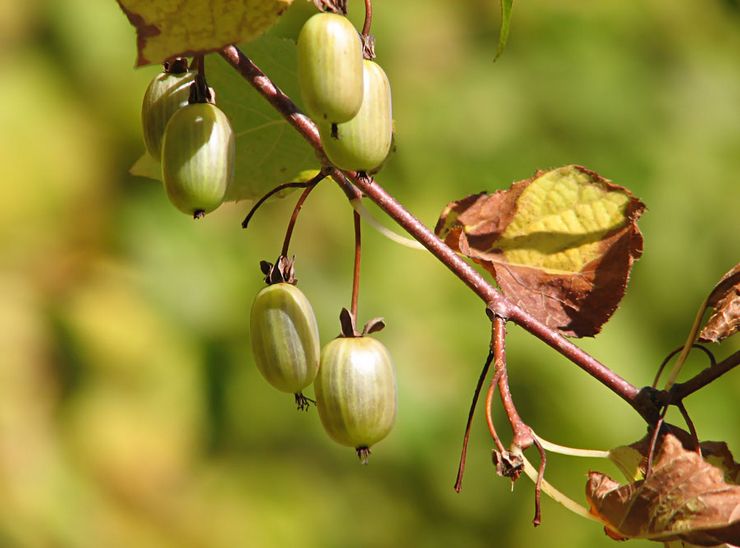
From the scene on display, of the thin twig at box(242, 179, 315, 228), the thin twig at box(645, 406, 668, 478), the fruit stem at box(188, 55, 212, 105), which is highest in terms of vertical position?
the fruit stem at box(188, 55, 212, 105)

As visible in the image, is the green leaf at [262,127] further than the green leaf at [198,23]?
Yes

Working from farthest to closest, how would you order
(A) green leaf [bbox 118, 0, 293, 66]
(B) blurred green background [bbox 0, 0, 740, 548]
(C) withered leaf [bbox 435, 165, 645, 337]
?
(B) blurred green background [bbox 0, 0, 740, 548] < (C) withered leaf [bbox 435, 165, 645, 337] < (A) green leaf [bbox 118, 0, 293, 66]

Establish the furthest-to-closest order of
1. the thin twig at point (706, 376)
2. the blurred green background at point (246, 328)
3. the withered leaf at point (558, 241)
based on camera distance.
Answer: the blurred green background at point (246, 328) → the withered leaf at point (558, 241) → the thin twig at point (706, 376)

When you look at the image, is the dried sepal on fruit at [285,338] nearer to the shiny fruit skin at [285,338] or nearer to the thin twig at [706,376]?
the shiny fruit skin at [285,338]

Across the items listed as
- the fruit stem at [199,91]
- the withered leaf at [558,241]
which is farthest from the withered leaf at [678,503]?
the fruit stem at [199,91]

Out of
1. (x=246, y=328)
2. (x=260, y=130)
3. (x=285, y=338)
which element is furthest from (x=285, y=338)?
(x=246, y=328)

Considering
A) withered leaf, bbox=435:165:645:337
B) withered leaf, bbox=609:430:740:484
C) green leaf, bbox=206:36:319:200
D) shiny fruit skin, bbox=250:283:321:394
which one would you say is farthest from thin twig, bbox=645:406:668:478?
green leaf, bbox=206:36:319:200

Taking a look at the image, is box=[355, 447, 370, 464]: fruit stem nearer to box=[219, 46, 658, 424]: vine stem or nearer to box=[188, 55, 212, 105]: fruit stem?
box=[219, 46, 658, 424]: vine stem

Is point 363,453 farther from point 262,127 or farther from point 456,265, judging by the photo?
point 262,127
